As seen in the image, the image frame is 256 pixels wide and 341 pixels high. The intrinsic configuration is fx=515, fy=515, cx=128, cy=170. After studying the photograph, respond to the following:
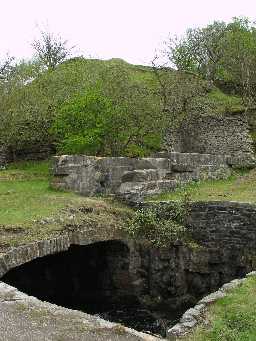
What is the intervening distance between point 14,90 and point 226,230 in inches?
569

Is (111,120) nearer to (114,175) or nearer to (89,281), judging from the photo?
(114,175)

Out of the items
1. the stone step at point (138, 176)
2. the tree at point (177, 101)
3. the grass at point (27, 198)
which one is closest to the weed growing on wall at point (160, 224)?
the stone step at point (138, 176)

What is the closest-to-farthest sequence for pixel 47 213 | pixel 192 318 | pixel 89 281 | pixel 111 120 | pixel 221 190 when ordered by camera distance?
pixel 192 318 < pixel 47 213 < pixel 89 281 < pixel 221 190 < pixel 111 120

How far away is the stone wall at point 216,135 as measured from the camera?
23.8 meters

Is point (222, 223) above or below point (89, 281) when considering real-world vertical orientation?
above

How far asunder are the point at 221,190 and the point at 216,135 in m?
7.71

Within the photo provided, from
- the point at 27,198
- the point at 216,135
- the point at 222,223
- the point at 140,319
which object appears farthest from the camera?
the point at 216,135

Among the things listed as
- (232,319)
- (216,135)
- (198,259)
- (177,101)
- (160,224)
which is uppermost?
(177,101)

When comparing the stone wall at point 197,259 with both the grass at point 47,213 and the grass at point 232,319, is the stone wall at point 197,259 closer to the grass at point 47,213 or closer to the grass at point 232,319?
the grass at point 47,213

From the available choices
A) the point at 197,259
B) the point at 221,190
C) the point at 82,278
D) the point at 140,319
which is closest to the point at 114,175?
the point at 82,278

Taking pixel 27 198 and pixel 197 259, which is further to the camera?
pixel 27 198

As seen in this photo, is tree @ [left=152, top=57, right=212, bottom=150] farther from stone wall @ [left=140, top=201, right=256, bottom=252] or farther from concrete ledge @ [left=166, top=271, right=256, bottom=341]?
concrete ledge @ [left=166, top=271, right=256, bottom=341]

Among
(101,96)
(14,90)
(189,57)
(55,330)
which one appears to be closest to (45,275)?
(101,96)

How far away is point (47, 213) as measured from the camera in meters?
13.4
